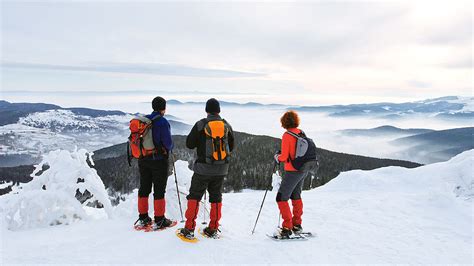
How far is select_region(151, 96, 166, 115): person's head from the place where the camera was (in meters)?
6.41

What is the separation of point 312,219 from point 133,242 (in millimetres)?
4825

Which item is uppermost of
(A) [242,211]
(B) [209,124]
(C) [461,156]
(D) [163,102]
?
(D) [163,102]

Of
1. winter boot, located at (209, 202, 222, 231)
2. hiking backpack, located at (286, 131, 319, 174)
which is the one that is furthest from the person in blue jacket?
hiking backpack, located at (286, 131, 319, 174)

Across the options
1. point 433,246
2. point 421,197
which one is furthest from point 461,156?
point 433,246

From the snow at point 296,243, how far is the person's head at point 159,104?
2601 millimetres

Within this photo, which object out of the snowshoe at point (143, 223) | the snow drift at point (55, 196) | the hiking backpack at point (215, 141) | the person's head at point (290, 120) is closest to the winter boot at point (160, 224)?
the snowshoe at point (143, 223)

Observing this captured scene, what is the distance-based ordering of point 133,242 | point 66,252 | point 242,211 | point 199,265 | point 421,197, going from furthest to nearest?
point 421,197 < point 242,211 < point 133,242 < point 66,252 < point 199,265

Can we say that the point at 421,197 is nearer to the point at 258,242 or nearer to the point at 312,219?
the point at 312,219

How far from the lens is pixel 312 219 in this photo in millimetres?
8312

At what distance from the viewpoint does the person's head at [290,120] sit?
20.4 ft

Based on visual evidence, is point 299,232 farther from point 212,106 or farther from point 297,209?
point 212,106

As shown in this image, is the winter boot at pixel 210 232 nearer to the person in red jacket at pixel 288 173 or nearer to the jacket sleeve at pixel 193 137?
the person in red jacket at pixel 288 173

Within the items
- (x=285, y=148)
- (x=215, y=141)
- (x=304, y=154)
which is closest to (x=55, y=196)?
(x=215, y=141)

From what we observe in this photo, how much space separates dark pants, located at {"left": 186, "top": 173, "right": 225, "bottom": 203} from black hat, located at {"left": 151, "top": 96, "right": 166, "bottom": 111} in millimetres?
1652
